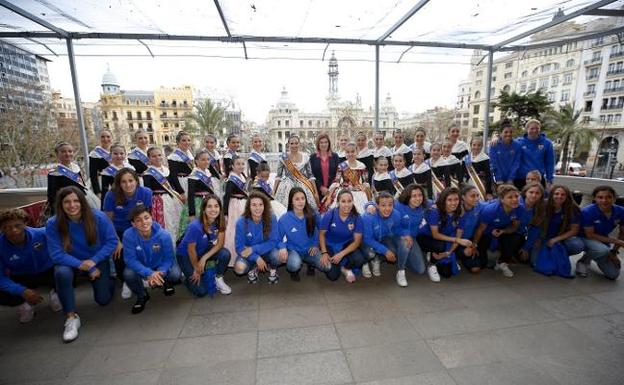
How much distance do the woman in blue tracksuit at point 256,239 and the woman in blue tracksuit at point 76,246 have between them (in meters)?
1.24

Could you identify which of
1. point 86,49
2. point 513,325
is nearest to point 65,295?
point 513,325

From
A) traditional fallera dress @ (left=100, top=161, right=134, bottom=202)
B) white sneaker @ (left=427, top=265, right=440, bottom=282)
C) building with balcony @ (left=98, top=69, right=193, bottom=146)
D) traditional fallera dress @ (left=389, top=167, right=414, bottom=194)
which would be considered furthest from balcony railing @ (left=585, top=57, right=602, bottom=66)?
building with balcony @ (left=98, top=69, right=193, bottom=146)

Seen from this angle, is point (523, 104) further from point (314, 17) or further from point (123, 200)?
point (123, 200)

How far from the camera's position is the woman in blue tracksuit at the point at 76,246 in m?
2.60

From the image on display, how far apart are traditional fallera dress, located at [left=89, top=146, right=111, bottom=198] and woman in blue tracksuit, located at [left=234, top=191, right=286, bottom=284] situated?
7.16ft

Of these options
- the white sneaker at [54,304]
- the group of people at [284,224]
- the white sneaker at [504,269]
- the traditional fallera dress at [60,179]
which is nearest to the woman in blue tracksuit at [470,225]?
the group of people at [284,224]

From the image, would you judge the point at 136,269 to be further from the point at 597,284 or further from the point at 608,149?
the point at 608,149

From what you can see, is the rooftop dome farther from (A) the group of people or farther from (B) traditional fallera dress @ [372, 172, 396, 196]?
(B) traditional fallera dress @ [372, 172, 396, 196]

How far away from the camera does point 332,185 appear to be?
4.04 metres

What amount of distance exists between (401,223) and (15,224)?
3857mm

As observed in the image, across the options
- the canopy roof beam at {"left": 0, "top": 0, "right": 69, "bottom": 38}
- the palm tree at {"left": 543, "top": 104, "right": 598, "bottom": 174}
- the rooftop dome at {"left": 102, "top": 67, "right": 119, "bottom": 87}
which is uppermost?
the rooftop dome at {"left": 102, "top": 67, "right": 119, "bottom": 87}

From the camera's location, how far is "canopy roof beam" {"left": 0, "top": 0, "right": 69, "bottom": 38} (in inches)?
138

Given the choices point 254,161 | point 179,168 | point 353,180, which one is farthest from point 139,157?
point 353,180

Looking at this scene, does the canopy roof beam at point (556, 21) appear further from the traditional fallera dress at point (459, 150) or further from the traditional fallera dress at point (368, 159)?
the traditional fallera dress at point (368, 159)
